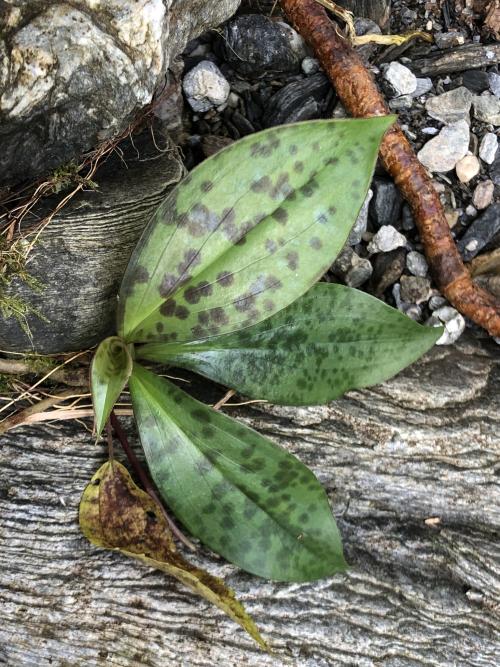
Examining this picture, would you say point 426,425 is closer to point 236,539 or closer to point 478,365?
point 478,365

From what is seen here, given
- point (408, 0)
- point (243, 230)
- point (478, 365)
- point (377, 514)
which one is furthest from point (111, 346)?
point (408, 0)

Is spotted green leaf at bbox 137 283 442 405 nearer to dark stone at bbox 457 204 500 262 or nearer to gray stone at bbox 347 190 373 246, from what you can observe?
gray stone at bbox 347 190 373 246

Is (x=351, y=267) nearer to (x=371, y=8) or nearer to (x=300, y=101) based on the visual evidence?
(x=300, y=101)

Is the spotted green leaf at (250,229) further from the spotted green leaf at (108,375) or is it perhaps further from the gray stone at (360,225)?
the gray stone at (360,225)

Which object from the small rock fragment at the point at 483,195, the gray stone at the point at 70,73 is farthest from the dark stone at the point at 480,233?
the gray stone at the point at 70,73

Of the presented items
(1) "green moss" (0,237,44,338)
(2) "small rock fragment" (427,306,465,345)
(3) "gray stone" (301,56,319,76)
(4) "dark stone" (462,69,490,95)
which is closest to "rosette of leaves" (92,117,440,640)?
(1) "green moss" (0,237,44,338)

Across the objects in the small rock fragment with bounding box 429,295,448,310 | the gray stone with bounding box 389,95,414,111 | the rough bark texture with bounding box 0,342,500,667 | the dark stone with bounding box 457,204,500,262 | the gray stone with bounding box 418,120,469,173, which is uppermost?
the gray stone with bounding box 389,95,414,111
